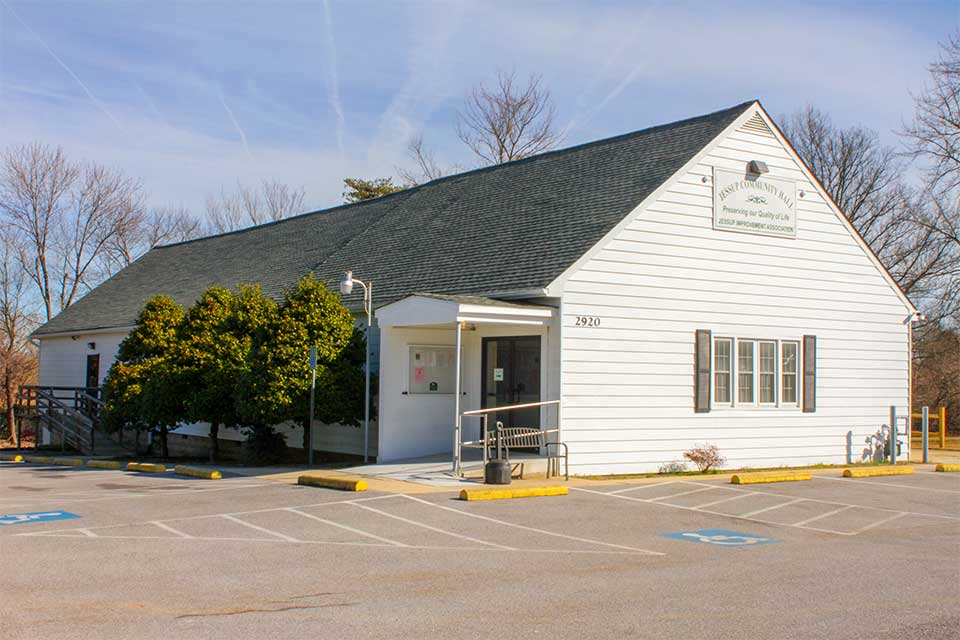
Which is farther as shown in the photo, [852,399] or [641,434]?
[852,399]

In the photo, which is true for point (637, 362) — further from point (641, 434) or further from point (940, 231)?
point (940, 231)

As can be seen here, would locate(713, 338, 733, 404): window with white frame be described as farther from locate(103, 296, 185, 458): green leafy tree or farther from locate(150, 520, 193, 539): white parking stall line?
locate(103, 296, 185, 458): green leafy tree

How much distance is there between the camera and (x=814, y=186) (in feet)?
69.5

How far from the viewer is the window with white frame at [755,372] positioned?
1952cm

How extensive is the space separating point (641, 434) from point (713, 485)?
2.05 m

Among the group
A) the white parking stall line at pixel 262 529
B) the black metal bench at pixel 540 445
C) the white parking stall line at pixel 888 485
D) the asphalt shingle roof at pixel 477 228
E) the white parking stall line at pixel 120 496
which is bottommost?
the white parking stall line at pixel 120 496

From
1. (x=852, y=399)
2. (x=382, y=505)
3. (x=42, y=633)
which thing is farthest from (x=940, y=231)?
(x=42, y=633)

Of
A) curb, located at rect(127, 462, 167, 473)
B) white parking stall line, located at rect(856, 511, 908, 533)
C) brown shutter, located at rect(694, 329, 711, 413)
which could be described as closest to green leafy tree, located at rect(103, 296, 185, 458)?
Result: curb, located at rect(127, 462, 167, 473)

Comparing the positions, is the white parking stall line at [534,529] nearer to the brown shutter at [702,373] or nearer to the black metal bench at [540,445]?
the black metal bench at [540,445]

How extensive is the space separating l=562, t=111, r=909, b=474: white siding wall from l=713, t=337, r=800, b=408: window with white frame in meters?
0.22

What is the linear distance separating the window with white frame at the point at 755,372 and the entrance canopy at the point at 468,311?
4679mm

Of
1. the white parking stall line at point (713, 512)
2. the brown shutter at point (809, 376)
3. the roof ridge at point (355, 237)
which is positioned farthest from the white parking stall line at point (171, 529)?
the brown shutter at point (809, 376)

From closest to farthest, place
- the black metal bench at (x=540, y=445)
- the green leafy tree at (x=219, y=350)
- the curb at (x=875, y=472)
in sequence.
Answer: the black metal bench at (x=540, y=445) → the curb at (x=875, y=472) → the green leafy tree at (x=219, y=350)

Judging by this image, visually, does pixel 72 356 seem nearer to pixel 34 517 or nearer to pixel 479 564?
pixel 34 517
